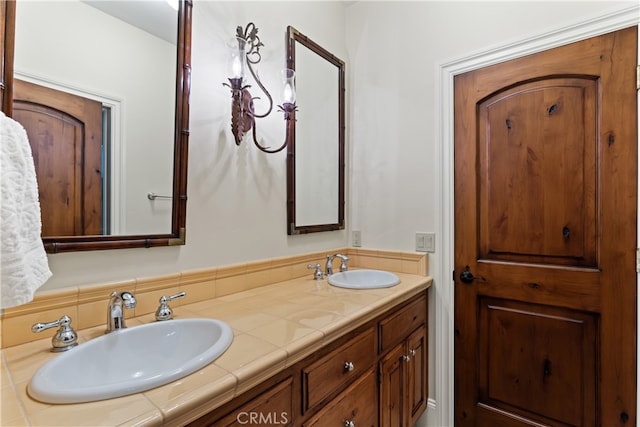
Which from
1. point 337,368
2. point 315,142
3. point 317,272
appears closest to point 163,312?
point 337,368

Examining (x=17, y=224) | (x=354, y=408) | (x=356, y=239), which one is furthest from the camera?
(x=356, y=239)

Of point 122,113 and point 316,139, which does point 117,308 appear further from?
point 316,139

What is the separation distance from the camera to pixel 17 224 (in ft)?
2.22

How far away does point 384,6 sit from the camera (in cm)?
202

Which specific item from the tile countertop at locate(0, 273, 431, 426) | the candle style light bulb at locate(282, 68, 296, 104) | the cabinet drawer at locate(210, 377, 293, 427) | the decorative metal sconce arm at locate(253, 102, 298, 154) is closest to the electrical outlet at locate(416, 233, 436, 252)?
the tile countertop at locate(0, 273, 431, 426)

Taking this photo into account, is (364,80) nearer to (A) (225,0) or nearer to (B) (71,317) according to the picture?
(A) (225,0)

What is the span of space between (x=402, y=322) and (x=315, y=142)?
111cm

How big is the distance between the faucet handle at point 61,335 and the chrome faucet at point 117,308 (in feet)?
0.30

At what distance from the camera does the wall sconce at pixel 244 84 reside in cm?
141

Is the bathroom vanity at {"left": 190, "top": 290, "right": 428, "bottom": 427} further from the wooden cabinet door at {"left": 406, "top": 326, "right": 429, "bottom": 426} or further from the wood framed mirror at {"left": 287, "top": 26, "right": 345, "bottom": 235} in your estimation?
the wood framed mirror at {"left": 287, "top": 26, "right": 345, "bottom": 235}

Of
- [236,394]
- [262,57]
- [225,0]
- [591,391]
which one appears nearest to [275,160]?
[262,57]

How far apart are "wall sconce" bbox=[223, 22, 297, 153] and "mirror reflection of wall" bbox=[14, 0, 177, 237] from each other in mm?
257

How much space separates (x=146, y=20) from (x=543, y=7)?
1.74m

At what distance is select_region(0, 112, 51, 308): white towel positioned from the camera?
649mm
